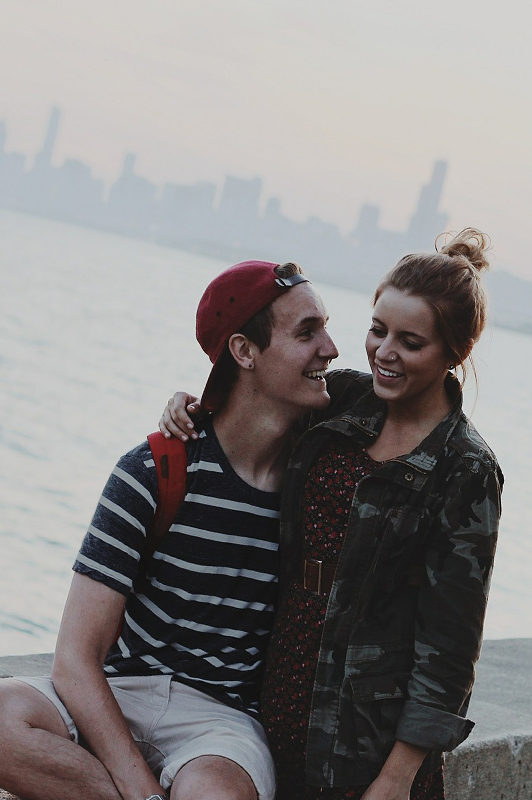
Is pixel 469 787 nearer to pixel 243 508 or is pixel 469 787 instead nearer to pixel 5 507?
pixel 243 508

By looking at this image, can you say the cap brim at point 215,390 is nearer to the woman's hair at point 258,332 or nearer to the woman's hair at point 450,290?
the woman's hair at point 258,332

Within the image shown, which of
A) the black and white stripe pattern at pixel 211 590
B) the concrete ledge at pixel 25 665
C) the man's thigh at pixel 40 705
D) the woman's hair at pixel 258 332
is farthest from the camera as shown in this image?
the concrete ledge at pixel 25 665

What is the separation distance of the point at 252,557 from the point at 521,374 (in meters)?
57.1

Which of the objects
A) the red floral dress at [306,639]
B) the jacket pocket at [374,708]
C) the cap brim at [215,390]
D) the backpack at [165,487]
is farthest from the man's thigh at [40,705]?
the cap brim at [215,390]

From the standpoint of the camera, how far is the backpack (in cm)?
286

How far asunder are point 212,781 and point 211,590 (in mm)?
515

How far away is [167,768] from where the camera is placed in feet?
8.95

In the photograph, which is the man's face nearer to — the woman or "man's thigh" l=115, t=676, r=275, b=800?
the woman

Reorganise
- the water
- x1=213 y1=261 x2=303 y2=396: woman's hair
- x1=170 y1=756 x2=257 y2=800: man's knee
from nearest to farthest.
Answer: x1=170 y1=756 x2=257 y2=800: man's knee → x1=213 y1=261 x2=303 y2=396: woman's hair → the water

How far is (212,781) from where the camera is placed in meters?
2.58

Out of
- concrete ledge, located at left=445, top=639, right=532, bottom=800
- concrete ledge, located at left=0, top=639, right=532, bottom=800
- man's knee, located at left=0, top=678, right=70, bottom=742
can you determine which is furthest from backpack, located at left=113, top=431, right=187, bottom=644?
concrete ledge, located at left=445, top=639, right=532, bottom=800

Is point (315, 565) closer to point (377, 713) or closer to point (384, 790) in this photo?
point (377, 713)

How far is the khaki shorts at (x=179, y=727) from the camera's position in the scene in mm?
2725

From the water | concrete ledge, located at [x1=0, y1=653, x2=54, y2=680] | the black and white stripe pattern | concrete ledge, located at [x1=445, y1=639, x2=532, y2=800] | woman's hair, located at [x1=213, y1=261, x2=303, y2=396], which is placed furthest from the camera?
the water
